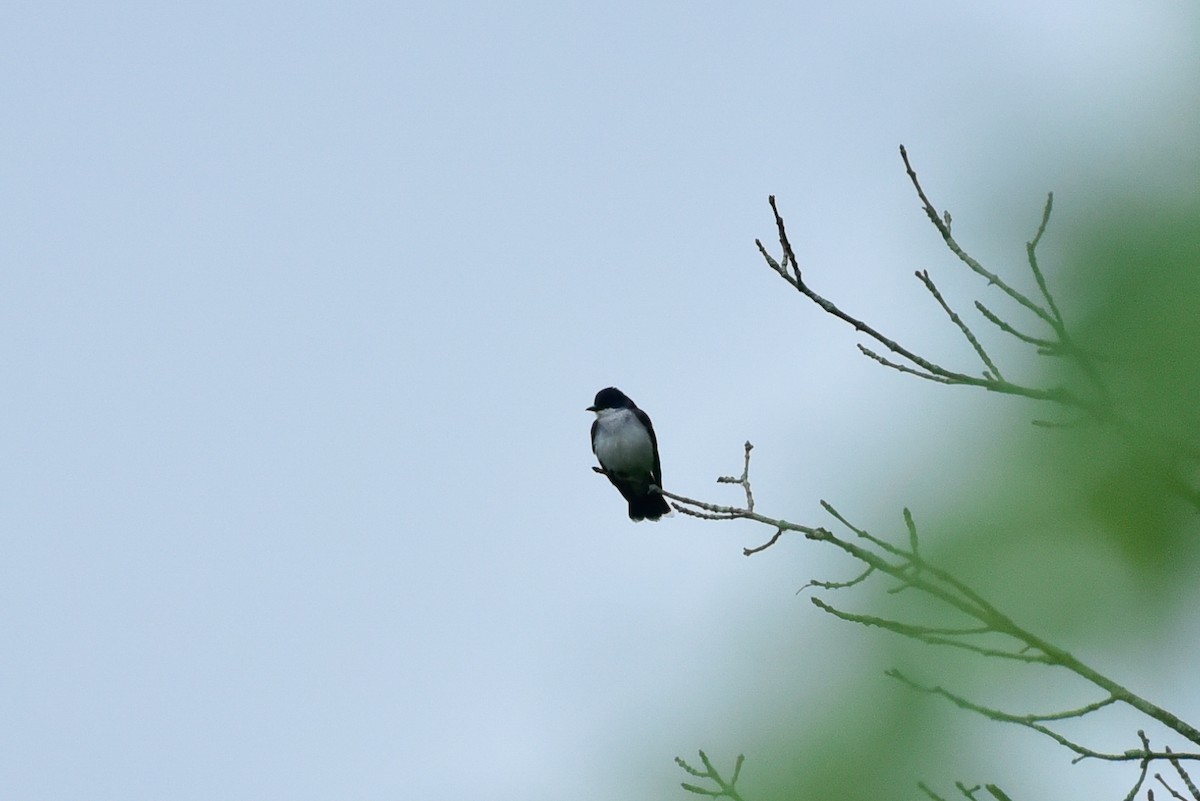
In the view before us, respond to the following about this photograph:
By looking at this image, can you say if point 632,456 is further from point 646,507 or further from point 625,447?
point 646,507

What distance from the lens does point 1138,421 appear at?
4.71 feet

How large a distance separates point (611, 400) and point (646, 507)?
4.08 feet

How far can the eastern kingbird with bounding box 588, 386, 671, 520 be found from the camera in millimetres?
11383

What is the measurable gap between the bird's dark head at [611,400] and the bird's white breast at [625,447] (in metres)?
0.44

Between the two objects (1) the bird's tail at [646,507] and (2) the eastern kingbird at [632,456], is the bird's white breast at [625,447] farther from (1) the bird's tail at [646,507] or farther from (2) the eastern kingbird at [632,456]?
(1) the bird's tail at [646,507]

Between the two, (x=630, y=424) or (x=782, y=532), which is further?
(x=630, y=424)

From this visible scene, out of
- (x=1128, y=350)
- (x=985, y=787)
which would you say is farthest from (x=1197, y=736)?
(x=1128, y=350)

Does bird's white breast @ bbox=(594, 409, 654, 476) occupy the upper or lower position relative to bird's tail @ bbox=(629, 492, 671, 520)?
upper

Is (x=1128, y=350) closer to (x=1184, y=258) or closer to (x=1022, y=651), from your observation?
(x=1184, y=258)

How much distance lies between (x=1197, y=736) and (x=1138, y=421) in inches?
85.6

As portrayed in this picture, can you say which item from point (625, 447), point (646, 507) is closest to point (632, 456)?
point (625, 447)

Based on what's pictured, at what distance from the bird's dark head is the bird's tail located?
40.1 inches

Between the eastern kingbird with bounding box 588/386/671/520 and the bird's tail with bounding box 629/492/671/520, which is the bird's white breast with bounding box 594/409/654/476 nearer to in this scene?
the eastern kingbird with bounding box 588/386/671/520

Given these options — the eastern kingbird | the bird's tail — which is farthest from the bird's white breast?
the bird's tail
